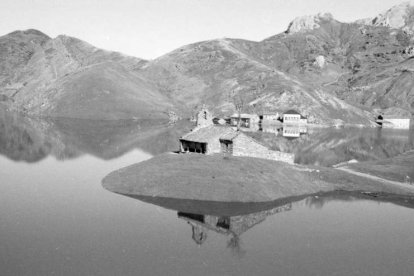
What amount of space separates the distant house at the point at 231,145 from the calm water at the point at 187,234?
55.8 feet

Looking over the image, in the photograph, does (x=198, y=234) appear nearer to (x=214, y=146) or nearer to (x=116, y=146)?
(x=214, y=146)

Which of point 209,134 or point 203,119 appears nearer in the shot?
point 209,134

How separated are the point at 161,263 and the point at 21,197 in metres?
30.2

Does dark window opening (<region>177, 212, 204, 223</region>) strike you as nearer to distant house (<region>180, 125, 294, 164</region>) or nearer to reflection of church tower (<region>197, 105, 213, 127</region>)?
distant house (<region>180, 125, 294, 164</region>)

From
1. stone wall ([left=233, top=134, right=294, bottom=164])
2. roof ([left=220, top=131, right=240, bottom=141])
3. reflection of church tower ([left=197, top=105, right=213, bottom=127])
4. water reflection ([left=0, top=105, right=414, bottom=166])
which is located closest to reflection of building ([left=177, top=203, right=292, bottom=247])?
stone wall ([left=233, top=134, right=294, bottom=164])

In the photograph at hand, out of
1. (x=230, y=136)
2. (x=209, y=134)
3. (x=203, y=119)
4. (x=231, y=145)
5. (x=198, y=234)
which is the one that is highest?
(x=203, y=119)

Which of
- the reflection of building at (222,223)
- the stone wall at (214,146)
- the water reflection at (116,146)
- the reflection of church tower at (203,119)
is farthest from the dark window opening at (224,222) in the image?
the reflection of church tower at (203,119)

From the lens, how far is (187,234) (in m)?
44.2

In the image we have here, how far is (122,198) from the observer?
57.4 meters

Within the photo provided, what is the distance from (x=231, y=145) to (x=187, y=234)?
34.9m

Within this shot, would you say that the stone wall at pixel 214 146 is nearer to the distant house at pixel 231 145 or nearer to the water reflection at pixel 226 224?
the distant house at pixel 231 145

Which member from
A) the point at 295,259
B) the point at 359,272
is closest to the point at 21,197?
the point at 295,259

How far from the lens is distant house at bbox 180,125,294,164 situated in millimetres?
77312

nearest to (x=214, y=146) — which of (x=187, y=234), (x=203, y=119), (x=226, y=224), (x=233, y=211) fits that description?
(x=203, y=119)
